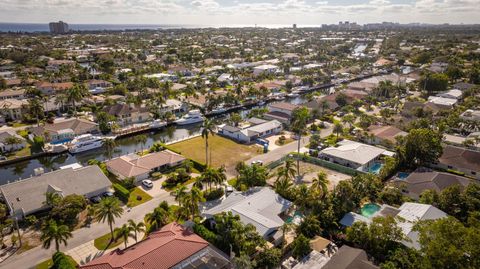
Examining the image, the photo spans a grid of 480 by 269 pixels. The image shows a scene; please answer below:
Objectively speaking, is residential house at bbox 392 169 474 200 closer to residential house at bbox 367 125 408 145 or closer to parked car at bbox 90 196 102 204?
residential house at bbox 367 125 408 145

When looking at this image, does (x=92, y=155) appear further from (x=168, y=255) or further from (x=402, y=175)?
(x=402, y=175)

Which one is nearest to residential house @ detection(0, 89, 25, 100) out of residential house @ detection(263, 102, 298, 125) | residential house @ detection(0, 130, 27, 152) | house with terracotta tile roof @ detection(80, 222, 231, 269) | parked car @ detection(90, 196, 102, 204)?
residential house @ detection(0, 130, 27, 152)

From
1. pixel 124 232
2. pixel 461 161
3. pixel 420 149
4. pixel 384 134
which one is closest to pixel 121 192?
pixel 124 232

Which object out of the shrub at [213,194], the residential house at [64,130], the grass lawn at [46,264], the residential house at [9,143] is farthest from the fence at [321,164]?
the residential house at [9,143]

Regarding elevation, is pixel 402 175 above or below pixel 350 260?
below

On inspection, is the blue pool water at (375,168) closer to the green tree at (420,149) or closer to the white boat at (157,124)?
the green tree at (420,149)
